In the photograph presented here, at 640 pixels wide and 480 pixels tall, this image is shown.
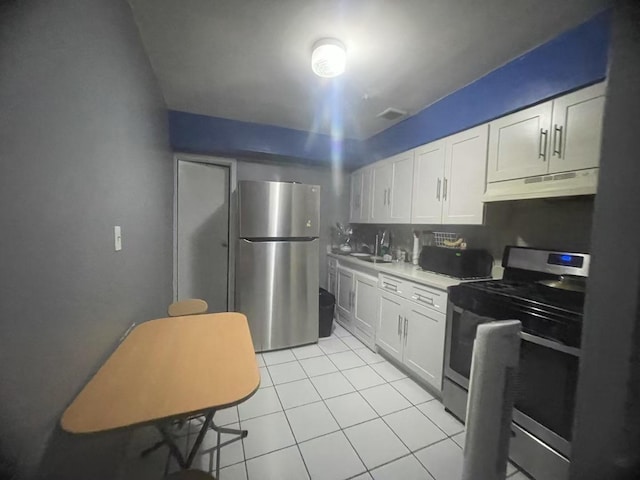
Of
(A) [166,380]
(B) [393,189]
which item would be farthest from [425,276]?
(A) [166,380]

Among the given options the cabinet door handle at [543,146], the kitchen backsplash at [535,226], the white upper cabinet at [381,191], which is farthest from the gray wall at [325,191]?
the cabinet door handle at [543,146]

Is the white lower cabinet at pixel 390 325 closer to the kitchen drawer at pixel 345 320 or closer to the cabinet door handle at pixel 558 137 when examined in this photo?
the kitchen drawer at pixel 345 320

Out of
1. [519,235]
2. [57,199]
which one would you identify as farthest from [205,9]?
[519,235]

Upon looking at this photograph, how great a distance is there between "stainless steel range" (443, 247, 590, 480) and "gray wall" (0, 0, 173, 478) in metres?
1.82

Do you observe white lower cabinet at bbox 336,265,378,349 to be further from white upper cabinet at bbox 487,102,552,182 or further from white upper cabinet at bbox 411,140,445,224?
white upper cabinet at bbox 487,102,552,182

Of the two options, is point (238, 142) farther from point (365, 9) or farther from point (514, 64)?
point (514, 64)

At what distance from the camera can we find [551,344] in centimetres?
115

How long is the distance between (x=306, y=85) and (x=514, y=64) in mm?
1445

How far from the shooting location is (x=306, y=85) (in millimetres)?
1979

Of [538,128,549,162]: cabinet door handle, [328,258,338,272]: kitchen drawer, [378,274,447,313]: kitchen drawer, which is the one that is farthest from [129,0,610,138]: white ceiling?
[328,258,338,272]: kitchen drawer

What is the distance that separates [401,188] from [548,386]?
6.23 ft

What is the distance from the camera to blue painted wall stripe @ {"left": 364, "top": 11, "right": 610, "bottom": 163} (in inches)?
49.7

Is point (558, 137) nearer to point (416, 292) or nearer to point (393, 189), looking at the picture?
point (416, 292)

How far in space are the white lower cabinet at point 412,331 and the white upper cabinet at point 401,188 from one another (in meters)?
0.72
